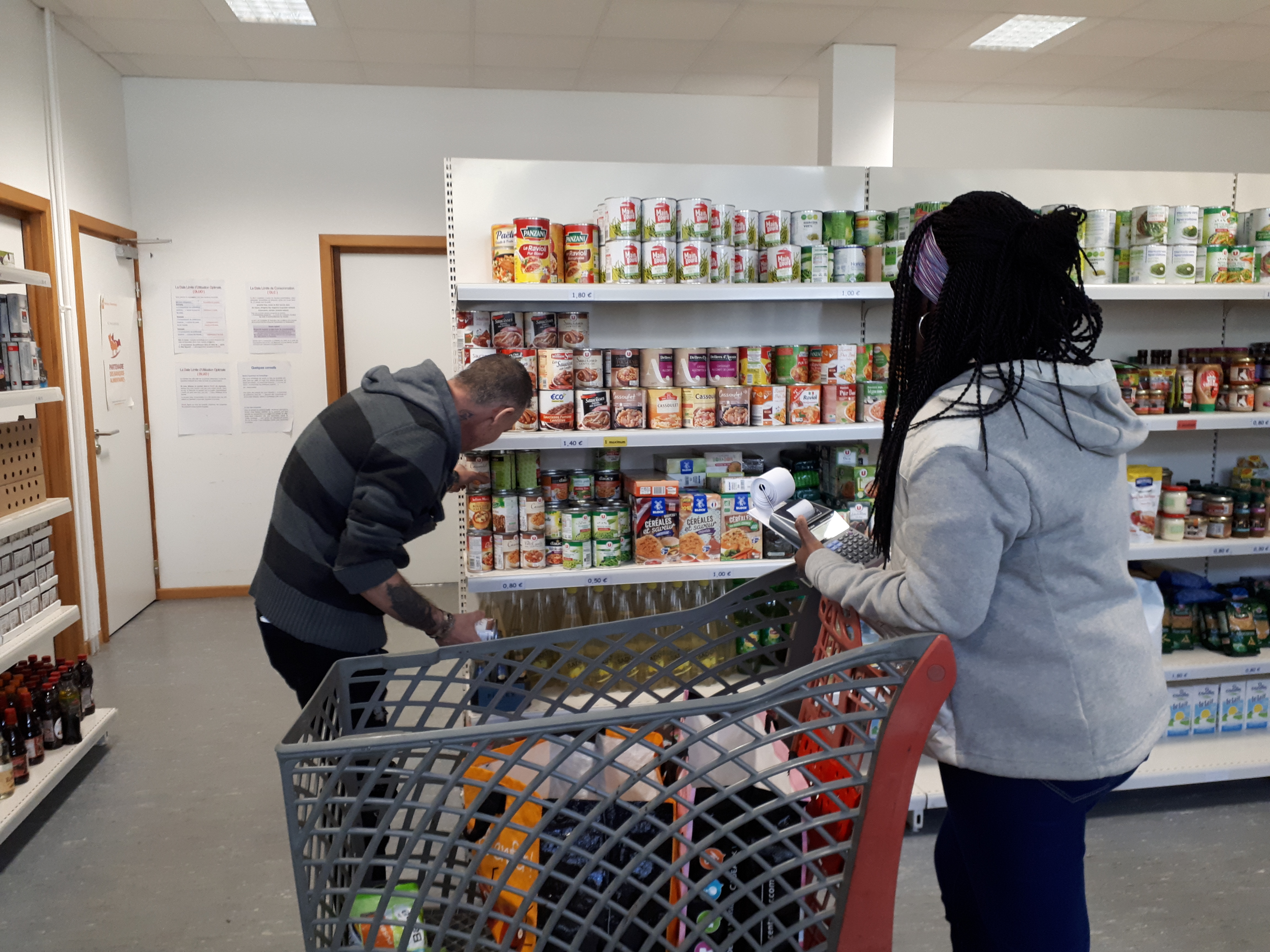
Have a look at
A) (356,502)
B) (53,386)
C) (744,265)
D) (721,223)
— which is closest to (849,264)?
(744,265)

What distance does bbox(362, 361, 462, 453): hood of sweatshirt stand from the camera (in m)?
2.20

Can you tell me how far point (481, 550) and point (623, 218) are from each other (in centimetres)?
114

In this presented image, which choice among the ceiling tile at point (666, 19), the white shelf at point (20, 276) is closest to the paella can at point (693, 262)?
the white shelf at point (20, 276)

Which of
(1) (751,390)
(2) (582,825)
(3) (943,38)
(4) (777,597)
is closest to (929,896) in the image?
(4) (777,597)

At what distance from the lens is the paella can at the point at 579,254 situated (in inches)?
113

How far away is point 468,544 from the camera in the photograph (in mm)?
2895

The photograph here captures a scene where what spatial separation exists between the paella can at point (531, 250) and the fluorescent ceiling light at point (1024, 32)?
3.38 m

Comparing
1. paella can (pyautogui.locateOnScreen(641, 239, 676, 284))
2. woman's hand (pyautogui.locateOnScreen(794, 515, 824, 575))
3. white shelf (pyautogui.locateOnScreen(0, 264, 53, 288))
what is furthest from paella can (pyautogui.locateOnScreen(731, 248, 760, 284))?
white shelf (pyautogui.locateOnScreen(0, 264, 53, 288))

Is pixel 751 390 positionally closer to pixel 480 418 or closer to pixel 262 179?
pixel 480 418

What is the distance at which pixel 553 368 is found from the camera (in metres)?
2.87

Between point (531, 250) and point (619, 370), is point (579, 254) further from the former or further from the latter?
point (619, 370)

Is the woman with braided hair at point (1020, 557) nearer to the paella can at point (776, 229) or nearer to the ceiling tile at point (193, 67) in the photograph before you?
the paella can at point (776, 229)

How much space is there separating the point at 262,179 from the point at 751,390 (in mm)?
4135

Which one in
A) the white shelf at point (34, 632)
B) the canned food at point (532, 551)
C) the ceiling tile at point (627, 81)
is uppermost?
the ceiling tile at point (627, 81)
